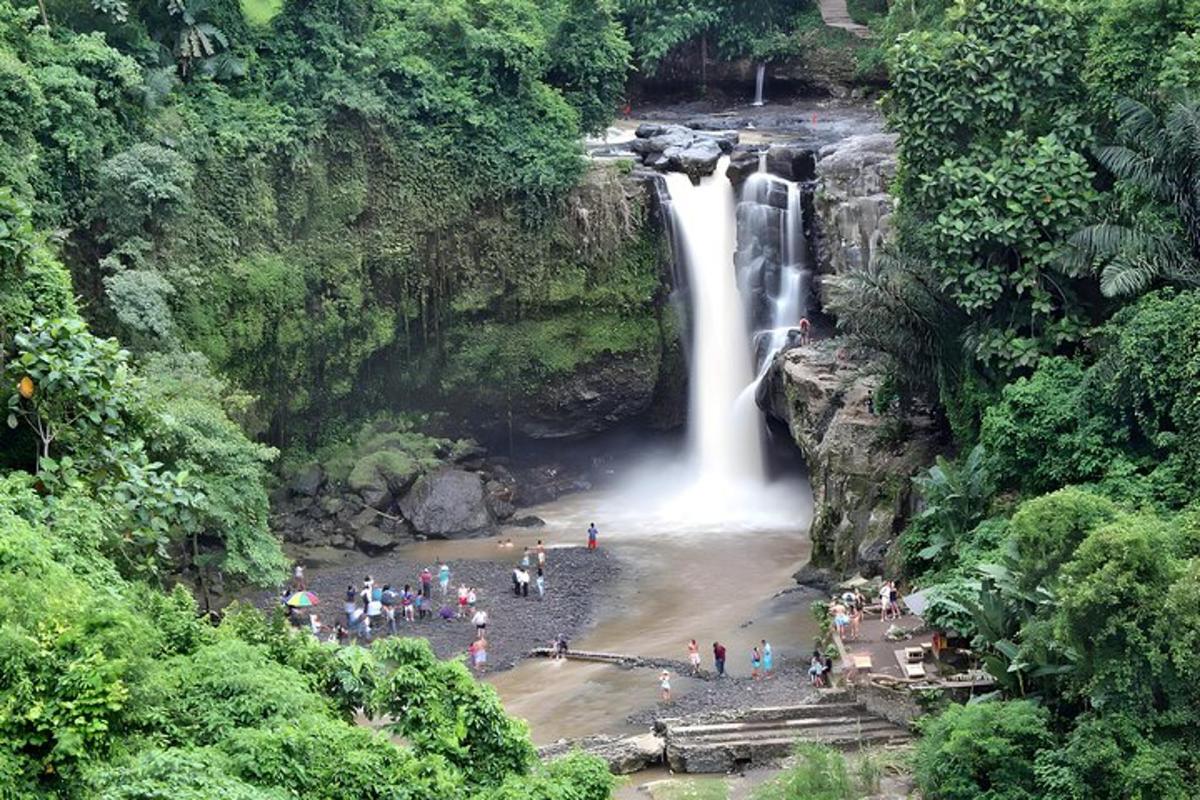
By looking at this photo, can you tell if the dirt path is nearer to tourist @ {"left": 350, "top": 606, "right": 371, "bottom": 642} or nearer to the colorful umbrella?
tourist @ {"left": 350, "top": 606, "right": 371, "bottom": 642}

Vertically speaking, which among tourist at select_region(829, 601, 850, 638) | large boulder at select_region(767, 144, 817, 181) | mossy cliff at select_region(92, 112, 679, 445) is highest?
large boulder at select_region(767, 144, 817, 181)

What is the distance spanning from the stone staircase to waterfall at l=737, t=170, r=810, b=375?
14.8 metres

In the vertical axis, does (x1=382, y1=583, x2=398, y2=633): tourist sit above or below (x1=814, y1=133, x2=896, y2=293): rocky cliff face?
below

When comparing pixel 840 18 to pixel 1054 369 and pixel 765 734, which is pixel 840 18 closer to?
pixel 1054 369

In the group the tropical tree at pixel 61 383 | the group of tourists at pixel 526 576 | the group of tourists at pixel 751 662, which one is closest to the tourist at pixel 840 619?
the group of tourists at pixel 751 662

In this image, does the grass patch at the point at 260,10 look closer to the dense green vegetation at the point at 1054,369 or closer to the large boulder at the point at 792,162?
the large boulder at the point at 792,162

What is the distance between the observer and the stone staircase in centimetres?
2352

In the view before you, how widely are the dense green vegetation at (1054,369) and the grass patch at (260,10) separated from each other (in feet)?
47.9

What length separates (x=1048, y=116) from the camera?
29.7m

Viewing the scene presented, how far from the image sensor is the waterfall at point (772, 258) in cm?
3838

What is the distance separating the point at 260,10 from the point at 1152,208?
20.9m

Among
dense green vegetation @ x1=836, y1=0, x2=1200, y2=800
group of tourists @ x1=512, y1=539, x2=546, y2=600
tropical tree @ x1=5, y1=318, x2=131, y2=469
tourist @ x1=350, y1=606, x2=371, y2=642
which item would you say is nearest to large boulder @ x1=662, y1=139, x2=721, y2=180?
dense green vegetation @ x1=836, y1=0, x2=1200, y2=800

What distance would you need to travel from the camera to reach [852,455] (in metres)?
31.9

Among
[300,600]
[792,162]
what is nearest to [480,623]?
[300,600]
